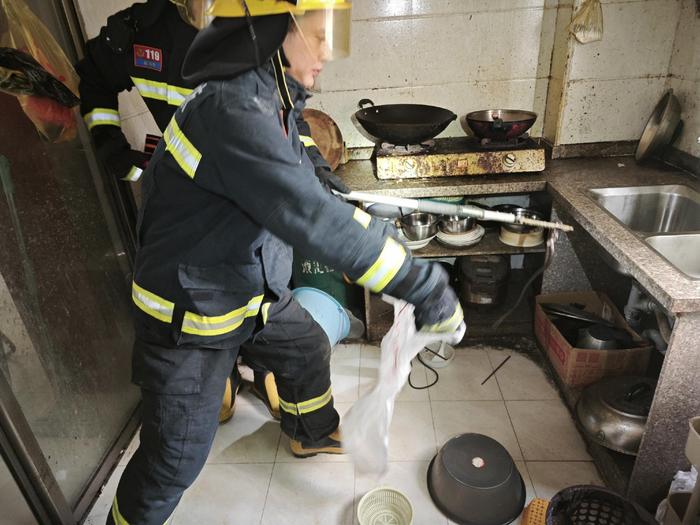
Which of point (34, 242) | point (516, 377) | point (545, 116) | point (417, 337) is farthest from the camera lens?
point (545, 116)

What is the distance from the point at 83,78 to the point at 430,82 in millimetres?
1794

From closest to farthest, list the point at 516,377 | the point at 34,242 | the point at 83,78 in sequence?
1. the point at 34,242
2. the point at 83,78
3. the point at 516,377

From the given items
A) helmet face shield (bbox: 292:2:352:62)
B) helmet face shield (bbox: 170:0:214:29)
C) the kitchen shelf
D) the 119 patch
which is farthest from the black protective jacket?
the kitchen shelf

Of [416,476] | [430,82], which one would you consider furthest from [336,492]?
[430,82]

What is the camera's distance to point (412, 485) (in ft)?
5.99

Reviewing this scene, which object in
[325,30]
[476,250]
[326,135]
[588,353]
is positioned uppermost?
[325,30]

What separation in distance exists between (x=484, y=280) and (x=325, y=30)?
182cm

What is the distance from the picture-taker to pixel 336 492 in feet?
6.01

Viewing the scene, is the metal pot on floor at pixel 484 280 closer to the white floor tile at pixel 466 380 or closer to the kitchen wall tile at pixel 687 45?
the white floor tile at pixel 466 380

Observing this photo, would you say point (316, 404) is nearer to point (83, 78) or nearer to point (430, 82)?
point (83, 78)

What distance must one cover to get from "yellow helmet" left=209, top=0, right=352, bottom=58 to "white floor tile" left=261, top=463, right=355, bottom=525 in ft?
5.24

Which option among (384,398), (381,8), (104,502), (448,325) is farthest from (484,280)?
(104,502)

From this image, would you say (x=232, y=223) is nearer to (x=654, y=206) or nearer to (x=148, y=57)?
(x=148, y=57)

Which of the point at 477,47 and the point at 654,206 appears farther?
the point at 477,47
